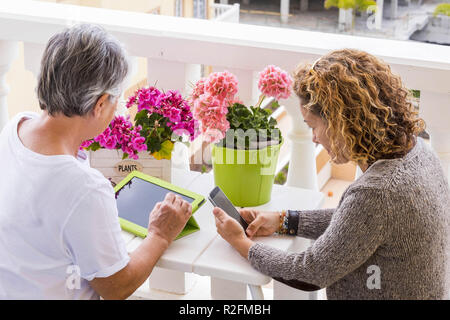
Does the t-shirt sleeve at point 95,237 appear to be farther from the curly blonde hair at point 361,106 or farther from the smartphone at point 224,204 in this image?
the curly blonde hair at point 361,106

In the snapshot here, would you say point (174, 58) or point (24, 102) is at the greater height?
point (174, 58)

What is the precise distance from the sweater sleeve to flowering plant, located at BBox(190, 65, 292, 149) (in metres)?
0.31

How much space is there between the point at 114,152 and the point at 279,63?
0.48 metres

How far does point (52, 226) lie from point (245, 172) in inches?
19.8

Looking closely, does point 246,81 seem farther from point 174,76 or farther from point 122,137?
point 122,137

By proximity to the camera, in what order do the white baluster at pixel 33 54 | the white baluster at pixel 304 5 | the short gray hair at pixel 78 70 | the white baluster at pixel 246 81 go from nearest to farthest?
1. the short gray hair at pixel 78 70
2. the white baluster at pixel 246 81
3. the white baluster at pixel 33 54
4. the white baluster at pixel 304 5

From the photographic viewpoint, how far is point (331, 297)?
52.2 inches

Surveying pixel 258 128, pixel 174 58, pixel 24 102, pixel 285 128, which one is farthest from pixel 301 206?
pixel 24 102

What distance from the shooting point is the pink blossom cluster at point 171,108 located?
1485 millimetres

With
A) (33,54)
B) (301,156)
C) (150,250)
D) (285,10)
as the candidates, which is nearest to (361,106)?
(150,250)

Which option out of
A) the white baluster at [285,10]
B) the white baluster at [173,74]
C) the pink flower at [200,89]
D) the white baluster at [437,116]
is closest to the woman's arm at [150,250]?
the pink flower at [200,89]

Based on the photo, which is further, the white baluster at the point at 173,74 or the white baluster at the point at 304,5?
the white baluster at the point at 304,5

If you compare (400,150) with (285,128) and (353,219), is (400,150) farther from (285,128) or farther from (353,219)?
(285,128)

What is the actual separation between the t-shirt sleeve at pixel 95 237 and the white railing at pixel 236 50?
2.09 feet
